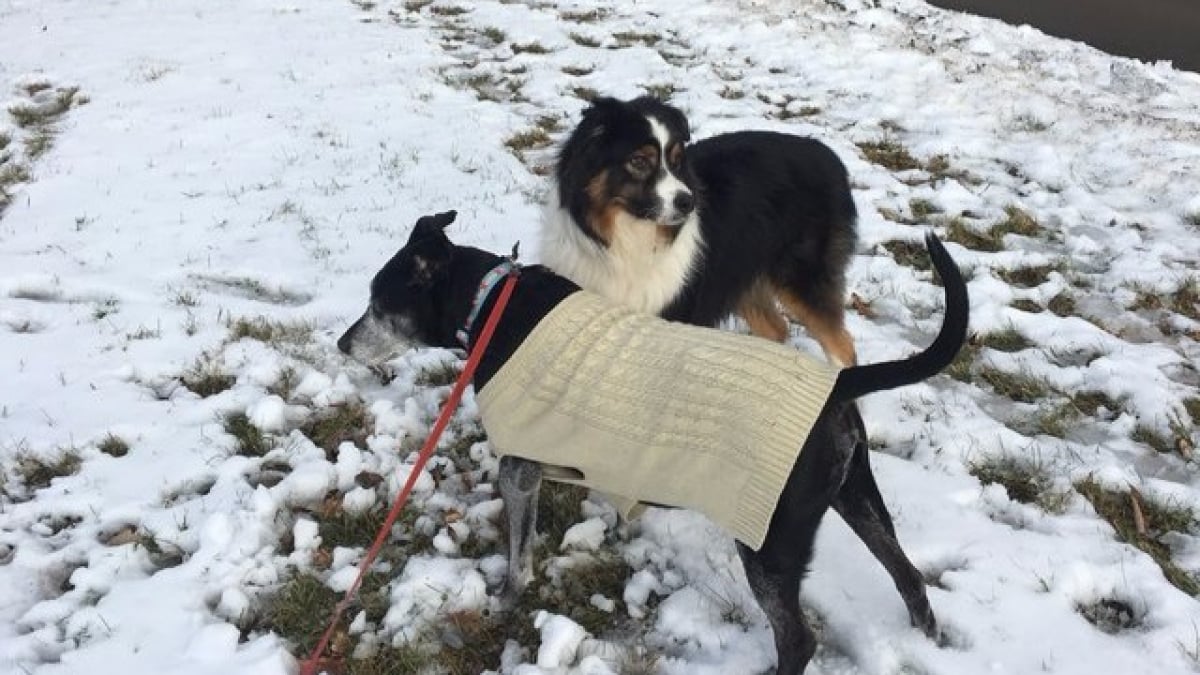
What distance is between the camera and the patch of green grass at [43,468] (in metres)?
4.35

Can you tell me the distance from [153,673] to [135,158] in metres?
6.66

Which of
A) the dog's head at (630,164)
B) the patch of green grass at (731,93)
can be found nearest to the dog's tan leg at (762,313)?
the dog's head at (630,164)

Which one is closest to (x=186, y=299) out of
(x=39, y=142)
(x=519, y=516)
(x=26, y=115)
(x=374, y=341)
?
(x=374, y=341)

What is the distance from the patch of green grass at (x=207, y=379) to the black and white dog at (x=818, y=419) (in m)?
1.12

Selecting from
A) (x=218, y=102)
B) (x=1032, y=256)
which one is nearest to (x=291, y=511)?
(x=1032, y=256)

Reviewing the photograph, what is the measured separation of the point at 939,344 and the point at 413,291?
8.00 feet

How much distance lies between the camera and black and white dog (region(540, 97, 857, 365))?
4359 millimetres

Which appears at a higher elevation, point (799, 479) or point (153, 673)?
→ point (799, 479)

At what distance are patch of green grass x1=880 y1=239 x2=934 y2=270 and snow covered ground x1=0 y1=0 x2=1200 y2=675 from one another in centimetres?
6

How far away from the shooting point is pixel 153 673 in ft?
10.8

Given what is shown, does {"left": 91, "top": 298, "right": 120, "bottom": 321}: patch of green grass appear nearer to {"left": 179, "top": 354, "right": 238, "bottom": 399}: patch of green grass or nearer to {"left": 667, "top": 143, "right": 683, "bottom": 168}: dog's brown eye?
{"left": 179, "top": 354, "right": 238, "bottom": 399}: patch of green grass

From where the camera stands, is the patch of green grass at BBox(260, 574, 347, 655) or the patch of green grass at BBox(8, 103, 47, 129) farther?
the patch of green grass at BBox(8, 103, 47, 129)

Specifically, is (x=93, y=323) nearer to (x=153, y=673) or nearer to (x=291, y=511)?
(x=291, y=511)

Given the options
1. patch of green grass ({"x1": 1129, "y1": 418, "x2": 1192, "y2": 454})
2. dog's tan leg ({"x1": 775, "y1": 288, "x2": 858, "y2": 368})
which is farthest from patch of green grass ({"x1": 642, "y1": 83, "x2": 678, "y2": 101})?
patch of green grass ({"x1": 1129, "y1": 418, "x2": 1192, "y2": 454})
